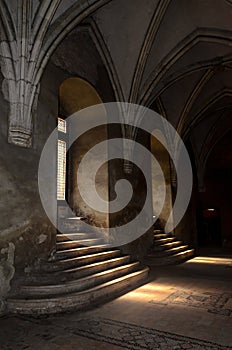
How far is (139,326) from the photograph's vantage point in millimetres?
3338

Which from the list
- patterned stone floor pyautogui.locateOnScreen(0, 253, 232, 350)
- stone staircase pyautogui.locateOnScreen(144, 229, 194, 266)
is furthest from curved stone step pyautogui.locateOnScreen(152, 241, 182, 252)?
patterned stone floor pyautogui.locateOnScreen(0, 253, 232, 350)

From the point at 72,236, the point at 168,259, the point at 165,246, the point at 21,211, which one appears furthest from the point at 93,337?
the point at 165,246

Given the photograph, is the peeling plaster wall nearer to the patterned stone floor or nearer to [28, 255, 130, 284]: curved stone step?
[28, 255, 130, 284]: curved stone step

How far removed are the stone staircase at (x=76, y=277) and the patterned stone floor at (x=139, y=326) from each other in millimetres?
205

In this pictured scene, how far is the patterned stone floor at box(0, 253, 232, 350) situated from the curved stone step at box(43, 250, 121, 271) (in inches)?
38.4

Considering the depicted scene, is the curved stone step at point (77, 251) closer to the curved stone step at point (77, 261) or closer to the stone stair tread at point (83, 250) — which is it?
the stone stair tread at point (83, 250)

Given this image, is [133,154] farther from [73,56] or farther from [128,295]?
[128,295]

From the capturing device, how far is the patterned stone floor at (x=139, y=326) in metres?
2.85

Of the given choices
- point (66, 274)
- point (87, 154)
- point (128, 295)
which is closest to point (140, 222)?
point (87, 154)

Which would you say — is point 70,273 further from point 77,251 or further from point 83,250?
point 83,250

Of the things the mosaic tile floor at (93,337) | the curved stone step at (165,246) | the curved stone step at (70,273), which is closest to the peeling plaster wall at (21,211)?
the curved stone step at (70,273)

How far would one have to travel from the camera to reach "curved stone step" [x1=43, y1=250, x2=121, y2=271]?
4617 millimetres

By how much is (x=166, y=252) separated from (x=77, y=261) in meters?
4.47

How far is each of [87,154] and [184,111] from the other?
4716mm
